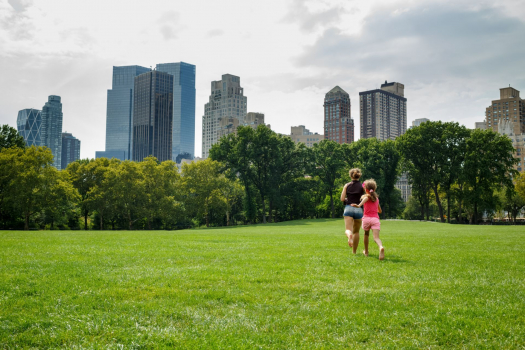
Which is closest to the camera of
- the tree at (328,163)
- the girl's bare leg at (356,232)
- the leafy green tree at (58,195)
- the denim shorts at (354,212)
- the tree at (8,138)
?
the denim shorts at (354,212)

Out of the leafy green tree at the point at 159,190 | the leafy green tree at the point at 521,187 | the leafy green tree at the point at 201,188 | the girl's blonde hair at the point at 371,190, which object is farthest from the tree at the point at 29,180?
the leafy green tree at the point at 521,187

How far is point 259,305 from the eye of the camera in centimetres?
578

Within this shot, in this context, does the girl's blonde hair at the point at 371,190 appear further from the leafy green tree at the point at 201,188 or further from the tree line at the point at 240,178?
the leafy green tree at the point at 201,188

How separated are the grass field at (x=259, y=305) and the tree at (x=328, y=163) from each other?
2614 inches

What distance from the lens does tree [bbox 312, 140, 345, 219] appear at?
7569 centimetres

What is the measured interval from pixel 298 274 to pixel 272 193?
61.1 m

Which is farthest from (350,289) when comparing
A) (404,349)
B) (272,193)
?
(272,193)

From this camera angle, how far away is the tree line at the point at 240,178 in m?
52.2

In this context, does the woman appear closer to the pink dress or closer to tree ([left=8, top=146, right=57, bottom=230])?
the pink dress

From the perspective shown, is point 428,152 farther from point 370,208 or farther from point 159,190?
point 370,208

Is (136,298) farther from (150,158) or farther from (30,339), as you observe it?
(150,158)

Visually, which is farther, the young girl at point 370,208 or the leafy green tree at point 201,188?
the leafy green tree at point 201,188

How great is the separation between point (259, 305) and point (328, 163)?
71284 mm

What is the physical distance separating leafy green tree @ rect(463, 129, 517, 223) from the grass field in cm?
5725
